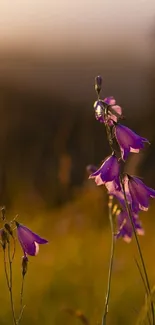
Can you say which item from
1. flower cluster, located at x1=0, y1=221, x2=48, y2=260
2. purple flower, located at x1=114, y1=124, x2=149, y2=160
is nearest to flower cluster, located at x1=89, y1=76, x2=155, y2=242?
purple flower, located at x1=114, y1=124, x2=149, y2=160

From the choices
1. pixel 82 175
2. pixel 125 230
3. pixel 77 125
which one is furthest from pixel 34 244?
pixel 82 175

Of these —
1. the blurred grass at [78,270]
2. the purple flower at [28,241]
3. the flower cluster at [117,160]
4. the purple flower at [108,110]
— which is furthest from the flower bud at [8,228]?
the blurred grass at [78,270]

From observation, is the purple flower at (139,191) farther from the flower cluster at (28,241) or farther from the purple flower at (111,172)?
the flower cluster at (28,241)

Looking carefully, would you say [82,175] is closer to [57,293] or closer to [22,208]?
[22,208]

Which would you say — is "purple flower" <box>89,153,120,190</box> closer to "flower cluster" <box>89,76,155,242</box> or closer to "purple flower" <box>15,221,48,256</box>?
"flower cluster" <box>89,76,155,242</box>

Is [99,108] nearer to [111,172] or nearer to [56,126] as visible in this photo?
[111,172]

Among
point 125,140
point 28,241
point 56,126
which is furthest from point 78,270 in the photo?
point 56,126
